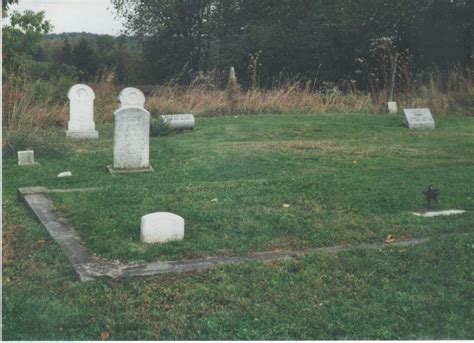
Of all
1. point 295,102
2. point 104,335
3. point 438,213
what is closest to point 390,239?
point 438,213

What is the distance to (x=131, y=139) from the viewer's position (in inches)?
444

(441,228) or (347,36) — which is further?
(347,36)

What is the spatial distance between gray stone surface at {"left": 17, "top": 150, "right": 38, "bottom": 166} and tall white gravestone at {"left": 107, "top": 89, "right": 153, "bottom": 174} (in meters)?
1.88

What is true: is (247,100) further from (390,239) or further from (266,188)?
(390,239)

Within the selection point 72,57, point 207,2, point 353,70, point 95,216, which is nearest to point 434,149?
point 95,216

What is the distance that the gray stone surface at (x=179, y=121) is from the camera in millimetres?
16469

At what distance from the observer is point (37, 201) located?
8.55 metres

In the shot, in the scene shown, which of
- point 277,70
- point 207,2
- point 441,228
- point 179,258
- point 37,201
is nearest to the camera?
point 179,258

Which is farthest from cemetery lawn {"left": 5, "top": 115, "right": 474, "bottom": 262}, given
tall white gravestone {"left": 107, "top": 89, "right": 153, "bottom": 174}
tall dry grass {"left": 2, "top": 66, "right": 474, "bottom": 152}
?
tall dry grass {"left": 2, "top": 66, "right": 474, "bottom": 152}

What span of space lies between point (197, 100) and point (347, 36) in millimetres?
12045

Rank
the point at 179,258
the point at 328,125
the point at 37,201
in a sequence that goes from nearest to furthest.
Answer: the point at 179,258 → the point at 37,201 → the point at 328,125

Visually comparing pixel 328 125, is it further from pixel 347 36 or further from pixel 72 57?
pixel 72 57

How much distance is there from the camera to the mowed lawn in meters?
4.91

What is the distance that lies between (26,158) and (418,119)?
10094mm
